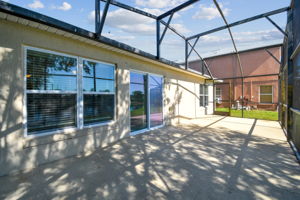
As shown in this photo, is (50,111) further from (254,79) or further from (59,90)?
(254,79)

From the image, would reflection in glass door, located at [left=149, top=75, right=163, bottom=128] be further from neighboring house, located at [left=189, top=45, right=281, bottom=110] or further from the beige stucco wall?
neighboring house, located at [left=189, top=45, right=281, bottom=110]

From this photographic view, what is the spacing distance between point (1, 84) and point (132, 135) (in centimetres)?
330

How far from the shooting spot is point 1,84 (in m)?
2.37

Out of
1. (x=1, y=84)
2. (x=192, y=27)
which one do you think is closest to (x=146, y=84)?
(x=192, y=27)

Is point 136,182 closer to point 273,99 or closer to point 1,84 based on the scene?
point 1,84

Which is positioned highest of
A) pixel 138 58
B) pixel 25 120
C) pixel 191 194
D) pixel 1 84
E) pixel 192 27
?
pixel 192 27

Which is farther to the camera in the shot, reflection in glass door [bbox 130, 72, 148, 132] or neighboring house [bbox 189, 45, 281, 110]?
neighboring house [bbox 189, 45, 281, 110]

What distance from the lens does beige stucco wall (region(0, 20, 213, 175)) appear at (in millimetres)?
2408

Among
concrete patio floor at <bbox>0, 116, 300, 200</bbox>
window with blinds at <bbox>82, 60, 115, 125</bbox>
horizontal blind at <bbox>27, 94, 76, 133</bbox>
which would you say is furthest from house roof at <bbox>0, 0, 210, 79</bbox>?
concrete patio floor at <bbox>0, 116, 300, 200</bbox>

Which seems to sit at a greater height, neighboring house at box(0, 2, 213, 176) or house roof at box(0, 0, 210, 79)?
house roof at box(0, 0, 210, 79)

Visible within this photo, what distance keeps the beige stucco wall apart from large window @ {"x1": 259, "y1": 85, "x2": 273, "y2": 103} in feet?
40.7

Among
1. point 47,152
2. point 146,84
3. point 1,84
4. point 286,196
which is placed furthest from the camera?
point 146,84

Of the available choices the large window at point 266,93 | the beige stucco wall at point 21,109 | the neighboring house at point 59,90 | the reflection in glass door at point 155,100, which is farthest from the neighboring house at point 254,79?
the beige stucco wall at point 21,109

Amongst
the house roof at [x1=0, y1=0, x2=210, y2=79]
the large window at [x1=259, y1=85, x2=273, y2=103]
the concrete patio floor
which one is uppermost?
the house roof at [x1=0, y1=0, x2=210, y2=79]
